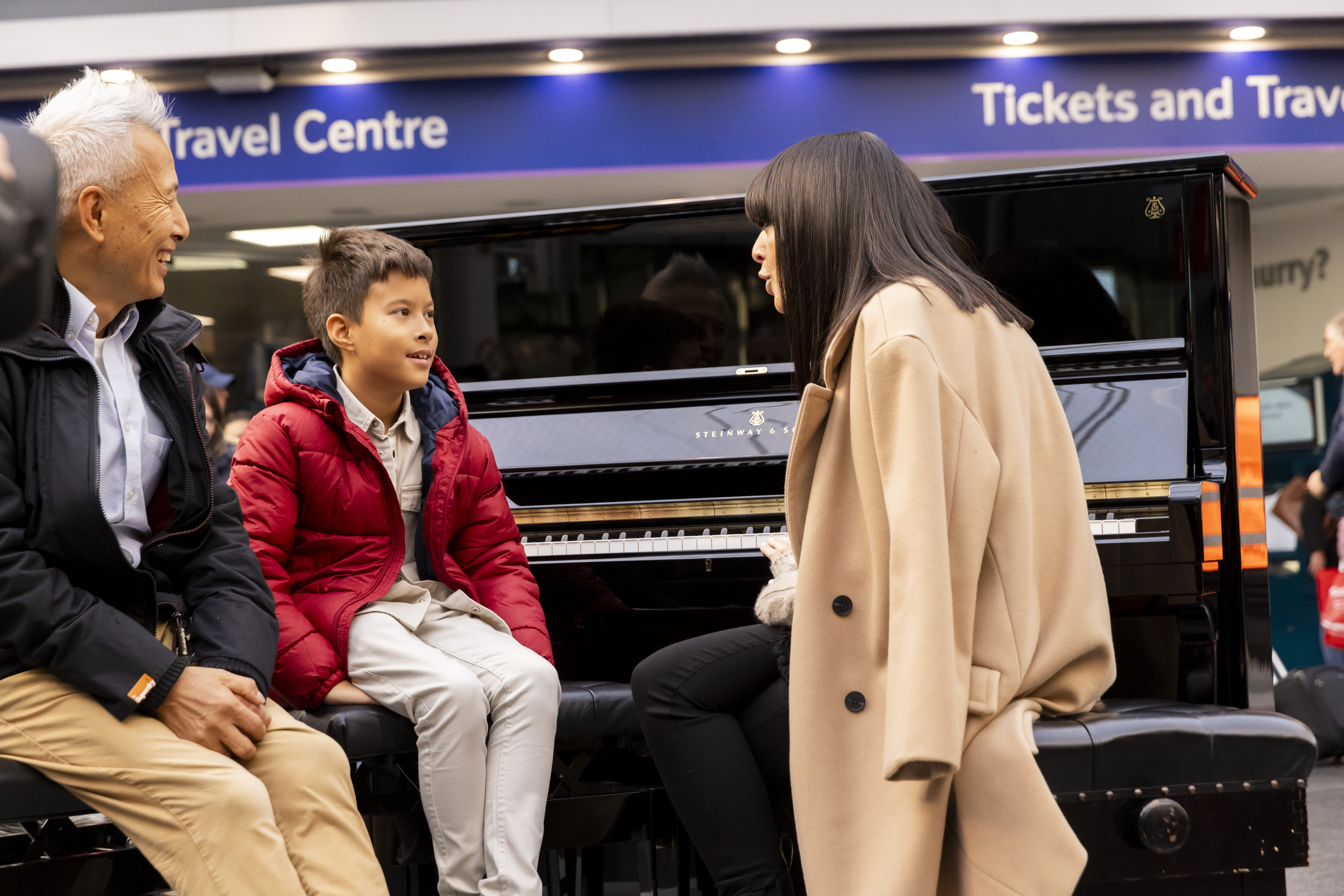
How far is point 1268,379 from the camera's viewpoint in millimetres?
6383

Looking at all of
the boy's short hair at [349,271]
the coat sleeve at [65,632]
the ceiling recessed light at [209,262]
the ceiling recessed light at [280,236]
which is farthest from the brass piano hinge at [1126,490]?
the ceiling recessed light at [209,262]

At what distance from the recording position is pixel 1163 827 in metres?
1.94

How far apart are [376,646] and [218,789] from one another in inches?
20.7

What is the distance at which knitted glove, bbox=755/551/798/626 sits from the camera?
6.82 feet

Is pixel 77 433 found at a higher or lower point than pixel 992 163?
lower

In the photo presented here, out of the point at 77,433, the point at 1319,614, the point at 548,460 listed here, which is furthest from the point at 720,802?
the point at 1319,614

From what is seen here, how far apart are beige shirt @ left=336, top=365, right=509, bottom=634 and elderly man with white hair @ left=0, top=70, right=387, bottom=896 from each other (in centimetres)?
30

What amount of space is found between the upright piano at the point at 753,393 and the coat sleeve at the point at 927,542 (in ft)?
4.80

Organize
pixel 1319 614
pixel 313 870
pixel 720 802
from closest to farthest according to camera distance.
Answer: pixel 313 870 < pixel 720 802 < pixel 1319 614

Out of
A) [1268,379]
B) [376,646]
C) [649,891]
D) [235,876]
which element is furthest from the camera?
[1268,379]

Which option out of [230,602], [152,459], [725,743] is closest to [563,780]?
[725,743]

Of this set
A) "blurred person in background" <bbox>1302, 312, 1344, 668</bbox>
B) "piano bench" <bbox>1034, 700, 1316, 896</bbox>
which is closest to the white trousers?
"piano bench" <bbox>1034, 700, 1316, 896</bbox>

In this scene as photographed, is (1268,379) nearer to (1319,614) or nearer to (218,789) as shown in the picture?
(1319,614)

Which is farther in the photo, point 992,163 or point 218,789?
point 992,163
